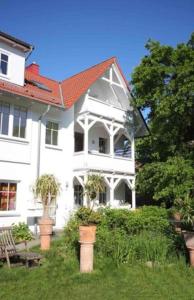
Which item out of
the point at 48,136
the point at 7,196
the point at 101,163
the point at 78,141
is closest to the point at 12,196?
the point at 7,196

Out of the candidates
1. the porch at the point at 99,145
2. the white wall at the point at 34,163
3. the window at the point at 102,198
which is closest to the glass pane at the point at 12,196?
the white wall at the point at 34,163

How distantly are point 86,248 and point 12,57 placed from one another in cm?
1215

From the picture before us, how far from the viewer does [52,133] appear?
712 inches

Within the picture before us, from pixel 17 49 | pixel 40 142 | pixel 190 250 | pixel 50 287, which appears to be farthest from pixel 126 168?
pixel 50 287

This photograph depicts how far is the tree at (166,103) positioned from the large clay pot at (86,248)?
468 inches

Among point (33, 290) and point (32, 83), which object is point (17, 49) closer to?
point (32, 83)

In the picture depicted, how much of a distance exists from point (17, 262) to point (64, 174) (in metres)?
9.38

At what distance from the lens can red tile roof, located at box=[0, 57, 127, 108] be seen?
1636 cm

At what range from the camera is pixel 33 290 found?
6.61m

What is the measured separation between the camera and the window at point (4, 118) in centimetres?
1542

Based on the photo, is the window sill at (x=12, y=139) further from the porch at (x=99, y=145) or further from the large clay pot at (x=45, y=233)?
the large clay pot at (x=45, y=233)

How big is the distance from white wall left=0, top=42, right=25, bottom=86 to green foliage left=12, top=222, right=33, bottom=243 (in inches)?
292

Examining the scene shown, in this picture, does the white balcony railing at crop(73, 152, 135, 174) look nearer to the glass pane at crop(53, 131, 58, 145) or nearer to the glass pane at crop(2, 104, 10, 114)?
the glass pane at crop(53, 131, 58, 145)

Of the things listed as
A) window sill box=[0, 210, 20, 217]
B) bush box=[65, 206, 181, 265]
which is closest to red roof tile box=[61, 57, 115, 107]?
window sill box=[0, 210, 20, 217]
